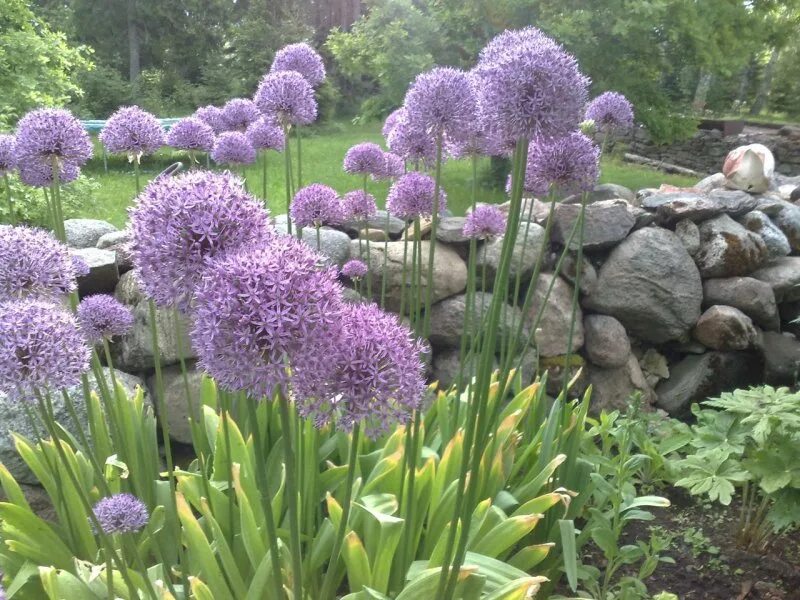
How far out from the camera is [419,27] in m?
9.33

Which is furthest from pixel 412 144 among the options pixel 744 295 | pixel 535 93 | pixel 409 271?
pixel 744 295

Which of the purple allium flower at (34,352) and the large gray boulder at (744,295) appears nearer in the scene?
the purple allium flower at (34,352)

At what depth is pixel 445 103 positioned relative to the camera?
2.15 m

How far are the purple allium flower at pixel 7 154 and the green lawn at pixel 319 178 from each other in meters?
5.18

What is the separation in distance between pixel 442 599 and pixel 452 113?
137 cm

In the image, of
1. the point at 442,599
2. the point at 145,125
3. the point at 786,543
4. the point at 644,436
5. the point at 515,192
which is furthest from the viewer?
the point at 644,436

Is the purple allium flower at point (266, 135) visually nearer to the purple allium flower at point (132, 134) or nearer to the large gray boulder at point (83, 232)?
the purple allium flower at point (132, 134)

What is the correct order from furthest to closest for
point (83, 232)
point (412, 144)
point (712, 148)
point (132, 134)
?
point (712, 148) < point (83, 232) < point (412, 144) < point (132, 134)

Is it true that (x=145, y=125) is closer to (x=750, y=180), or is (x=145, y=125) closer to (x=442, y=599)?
(x=442, y=599)

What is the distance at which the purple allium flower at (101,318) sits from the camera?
7.78ft

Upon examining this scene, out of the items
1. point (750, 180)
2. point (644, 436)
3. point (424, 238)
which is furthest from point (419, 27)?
point (644, 436)

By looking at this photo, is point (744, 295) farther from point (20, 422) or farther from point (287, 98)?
point (20, 422)

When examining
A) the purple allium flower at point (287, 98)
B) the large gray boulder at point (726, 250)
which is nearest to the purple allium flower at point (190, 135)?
the purple allium flower at point (287, 98)

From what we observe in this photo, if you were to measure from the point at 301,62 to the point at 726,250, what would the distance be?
13.8 ft
